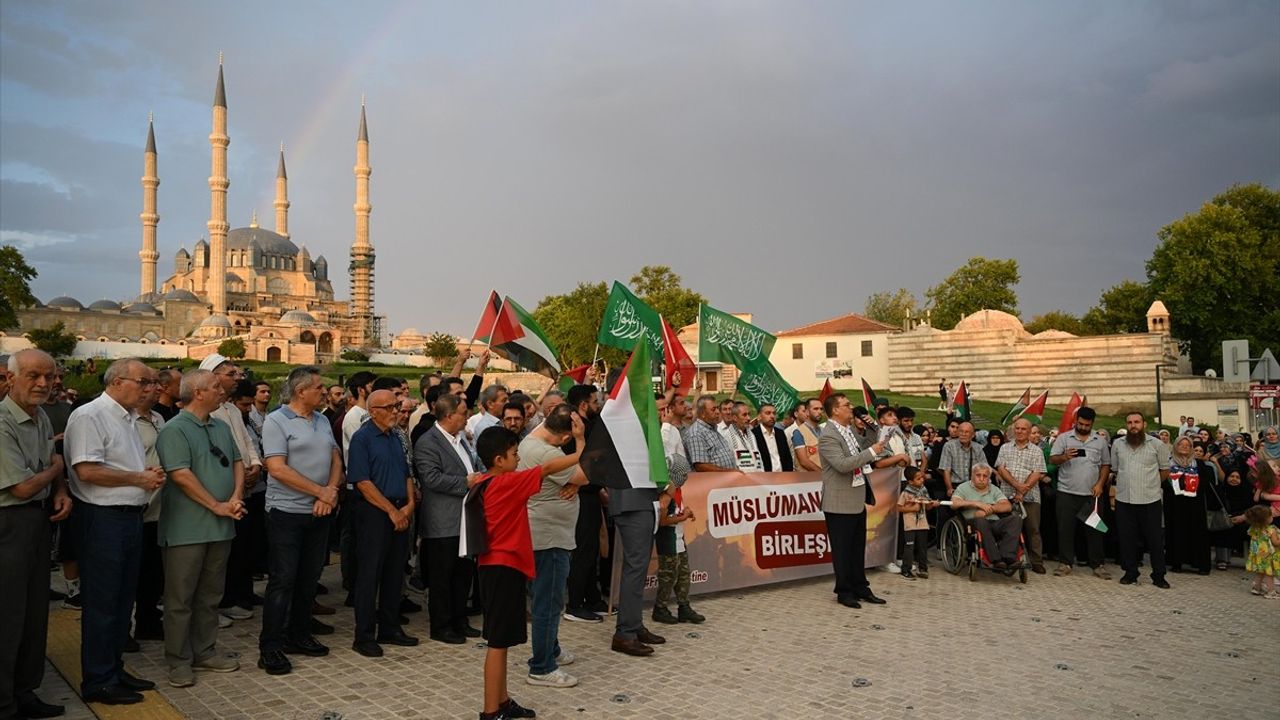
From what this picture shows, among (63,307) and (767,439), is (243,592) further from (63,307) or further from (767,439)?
(63,307)

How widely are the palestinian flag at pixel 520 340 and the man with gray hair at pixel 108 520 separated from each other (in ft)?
17.6

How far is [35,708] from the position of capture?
5391 mm

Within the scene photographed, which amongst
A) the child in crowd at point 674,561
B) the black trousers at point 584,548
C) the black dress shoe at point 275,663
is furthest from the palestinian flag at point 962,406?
the black dress shoe at point 275,663

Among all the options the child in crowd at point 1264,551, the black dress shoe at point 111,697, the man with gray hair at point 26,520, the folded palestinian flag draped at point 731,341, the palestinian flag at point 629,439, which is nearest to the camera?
the man with gray hair at point 26,520

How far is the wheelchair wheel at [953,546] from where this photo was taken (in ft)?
36.6

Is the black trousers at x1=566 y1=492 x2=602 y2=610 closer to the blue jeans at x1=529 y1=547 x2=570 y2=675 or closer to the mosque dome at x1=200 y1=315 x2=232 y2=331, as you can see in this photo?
the blue jeans at x1=529 y1=547 x2=570 y2=675

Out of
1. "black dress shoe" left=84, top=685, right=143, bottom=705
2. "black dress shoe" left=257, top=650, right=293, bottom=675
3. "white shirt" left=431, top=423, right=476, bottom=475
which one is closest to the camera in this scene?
"black dress shoe" left=84, top=685, right=143, bottom=705

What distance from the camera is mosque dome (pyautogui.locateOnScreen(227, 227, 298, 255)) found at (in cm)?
13738

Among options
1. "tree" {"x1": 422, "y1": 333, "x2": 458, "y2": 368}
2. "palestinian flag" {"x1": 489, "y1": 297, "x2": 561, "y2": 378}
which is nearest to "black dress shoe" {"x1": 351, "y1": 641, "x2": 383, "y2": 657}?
"palestinian flag" {"x1": 489, "y1": 297, "x2": 561, "y2": 378}

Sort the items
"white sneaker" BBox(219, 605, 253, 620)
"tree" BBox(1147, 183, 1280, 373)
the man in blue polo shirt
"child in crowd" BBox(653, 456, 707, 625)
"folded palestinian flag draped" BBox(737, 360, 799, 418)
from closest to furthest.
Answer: the man in blue polo shirt < "white sneaker" BBox(219, 605, 253, 620) < "child in crowd" BBox(653, 456, 707, 625) < "folded palestinian flag draped" BBox(737, 360, 799, 418) < "tree" BBox(1147, 183, 1280, 373)

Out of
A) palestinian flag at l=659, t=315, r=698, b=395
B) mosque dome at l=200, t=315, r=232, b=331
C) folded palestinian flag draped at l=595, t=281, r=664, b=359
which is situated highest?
mosque dome at l=200, t=315, r=232, b=331

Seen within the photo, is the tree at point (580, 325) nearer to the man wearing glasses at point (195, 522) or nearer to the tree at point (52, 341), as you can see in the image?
the tree at point (52, 341)

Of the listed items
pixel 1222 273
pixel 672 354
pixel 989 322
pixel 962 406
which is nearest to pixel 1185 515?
pixel 962 406

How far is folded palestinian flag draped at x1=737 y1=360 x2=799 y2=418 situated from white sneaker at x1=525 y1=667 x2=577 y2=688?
680cm
